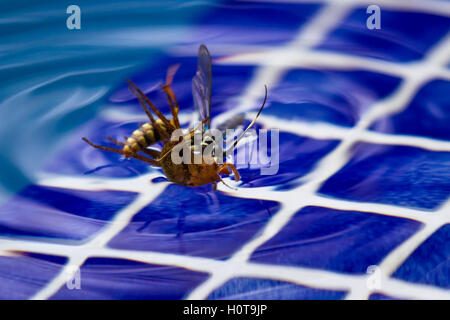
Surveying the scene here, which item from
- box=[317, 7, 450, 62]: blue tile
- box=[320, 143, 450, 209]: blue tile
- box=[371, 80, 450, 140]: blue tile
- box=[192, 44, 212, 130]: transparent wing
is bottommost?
box=[320, 143, 450, 209]: blue tile

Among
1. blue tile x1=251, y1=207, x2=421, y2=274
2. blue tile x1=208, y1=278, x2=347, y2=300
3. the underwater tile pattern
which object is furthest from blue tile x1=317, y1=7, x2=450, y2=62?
blue tile x1=208, y1=278, x2=347, y2=300

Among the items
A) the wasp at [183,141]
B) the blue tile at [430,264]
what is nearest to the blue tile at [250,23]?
the wasp at [183,141]

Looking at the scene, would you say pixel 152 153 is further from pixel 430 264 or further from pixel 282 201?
pixel 430 264

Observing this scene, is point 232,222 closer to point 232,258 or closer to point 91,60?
point 232,258

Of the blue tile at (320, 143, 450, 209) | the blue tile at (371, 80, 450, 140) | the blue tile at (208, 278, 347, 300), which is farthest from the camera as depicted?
the blue tile at (371, 80, 450, 140)

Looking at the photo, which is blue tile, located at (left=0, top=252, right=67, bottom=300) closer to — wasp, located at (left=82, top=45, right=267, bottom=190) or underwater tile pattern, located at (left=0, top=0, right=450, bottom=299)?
underwater tile pattern, located at (left=0, top=0, right=450, bottom=299)

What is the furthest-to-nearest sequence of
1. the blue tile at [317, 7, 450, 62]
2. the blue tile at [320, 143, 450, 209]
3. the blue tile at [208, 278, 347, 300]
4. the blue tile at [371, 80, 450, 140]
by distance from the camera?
the blue tile at [317, 7, 450, 62], the blue tile at [371, 80, 450, 140], the blue tile at [320, 143, 450, 209], the blue tile at [208, 278, 347, 300]

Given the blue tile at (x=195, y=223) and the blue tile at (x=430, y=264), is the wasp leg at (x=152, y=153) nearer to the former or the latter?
the blue tile at (x=195, y=223)
